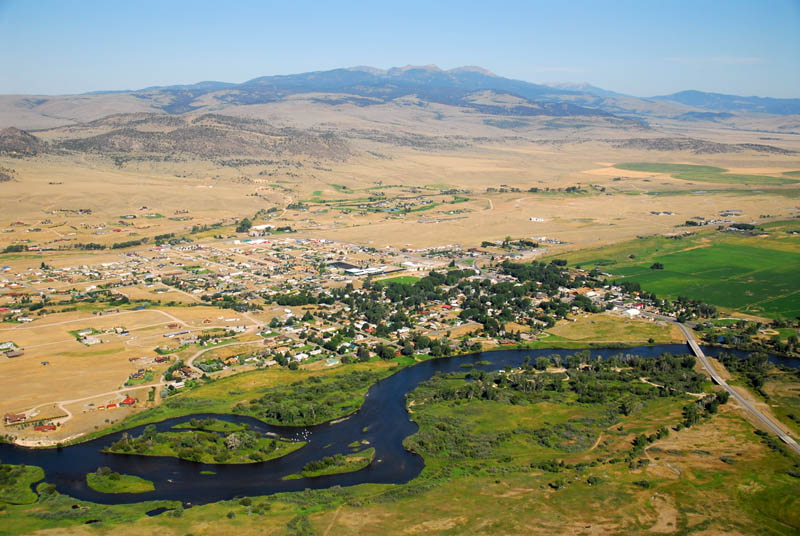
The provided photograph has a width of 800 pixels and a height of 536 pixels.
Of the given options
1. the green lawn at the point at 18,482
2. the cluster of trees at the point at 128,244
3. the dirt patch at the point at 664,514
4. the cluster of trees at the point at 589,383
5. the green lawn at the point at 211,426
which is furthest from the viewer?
the cluster of trees at the point at 128,244

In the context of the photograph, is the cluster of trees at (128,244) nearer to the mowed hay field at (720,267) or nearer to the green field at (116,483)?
the mowed hay field at (720,267)

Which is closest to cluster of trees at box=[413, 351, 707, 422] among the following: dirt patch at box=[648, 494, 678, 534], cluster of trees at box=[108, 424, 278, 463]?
dirt patch at box=[648, 494, 678, 534]

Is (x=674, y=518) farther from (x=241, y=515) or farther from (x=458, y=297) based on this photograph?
(x=458, y=297)

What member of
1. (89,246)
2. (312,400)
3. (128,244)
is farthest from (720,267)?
(89,246)

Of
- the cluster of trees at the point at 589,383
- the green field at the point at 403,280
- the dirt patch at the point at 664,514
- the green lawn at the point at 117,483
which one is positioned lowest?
the green lawn at the point at 117,483

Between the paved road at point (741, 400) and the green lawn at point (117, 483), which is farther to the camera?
the paved road at point (741, 400)

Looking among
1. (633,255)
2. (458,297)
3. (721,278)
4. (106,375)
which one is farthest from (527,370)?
(633,255)

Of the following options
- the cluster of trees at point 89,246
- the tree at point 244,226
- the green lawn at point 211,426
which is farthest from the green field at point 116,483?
the tree at point 244,226

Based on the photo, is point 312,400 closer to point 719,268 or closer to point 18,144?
point 719,268
